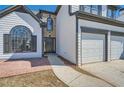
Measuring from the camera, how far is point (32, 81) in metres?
5.92

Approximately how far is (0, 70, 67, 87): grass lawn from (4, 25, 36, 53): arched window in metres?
6.09

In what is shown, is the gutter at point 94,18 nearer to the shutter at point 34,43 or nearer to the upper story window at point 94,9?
the upper story window at point 94,9

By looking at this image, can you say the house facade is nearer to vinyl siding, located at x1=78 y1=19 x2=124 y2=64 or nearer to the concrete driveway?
vinyl siding, located at x1=78 y1=19 x2=124 y2=64

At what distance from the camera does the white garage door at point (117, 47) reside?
41.0ft

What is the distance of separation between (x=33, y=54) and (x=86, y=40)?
18.9ft

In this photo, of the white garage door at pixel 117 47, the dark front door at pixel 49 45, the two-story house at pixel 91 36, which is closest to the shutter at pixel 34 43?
the two-story house at pixel 91 36

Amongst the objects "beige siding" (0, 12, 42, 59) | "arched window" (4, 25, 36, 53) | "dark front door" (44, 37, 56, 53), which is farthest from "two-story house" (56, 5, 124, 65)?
"dark front door" (44, 37, 56, 53)

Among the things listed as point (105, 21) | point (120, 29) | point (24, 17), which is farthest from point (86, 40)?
Answer: point (24, 17)

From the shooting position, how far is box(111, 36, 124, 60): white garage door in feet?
41.0

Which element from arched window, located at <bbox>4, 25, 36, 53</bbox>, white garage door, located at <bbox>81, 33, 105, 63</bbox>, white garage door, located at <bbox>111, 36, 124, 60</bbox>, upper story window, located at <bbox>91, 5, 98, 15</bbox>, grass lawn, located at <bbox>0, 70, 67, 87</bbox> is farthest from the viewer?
upper story window, located at <bbox>91, 5, 98, 15</bbox>

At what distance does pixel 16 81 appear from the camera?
5.85m

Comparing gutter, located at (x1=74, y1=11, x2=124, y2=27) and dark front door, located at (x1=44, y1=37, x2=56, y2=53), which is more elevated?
gutter, located at (x1=74, y1=11, x2=124, y2=27)

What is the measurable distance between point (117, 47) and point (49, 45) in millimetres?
9210

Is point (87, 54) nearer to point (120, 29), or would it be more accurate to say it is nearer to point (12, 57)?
point (120, 29)
